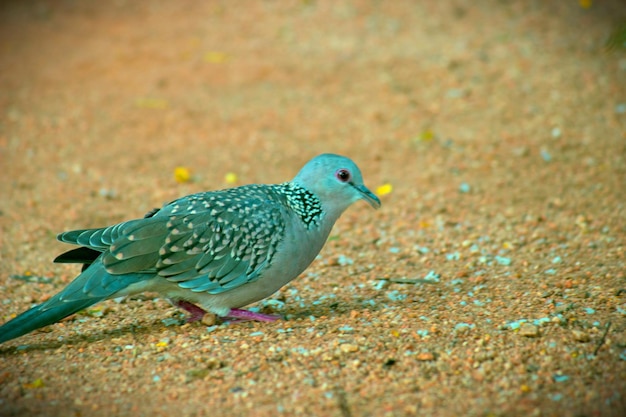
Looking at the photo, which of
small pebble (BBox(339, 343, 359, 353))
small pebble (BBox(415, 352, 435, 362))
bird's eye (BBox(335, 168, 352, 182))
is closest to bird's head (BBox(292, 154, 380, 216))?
bird's eye (BBox(335, 168, 352, 182))

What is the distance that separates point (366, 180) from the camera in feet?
25.5

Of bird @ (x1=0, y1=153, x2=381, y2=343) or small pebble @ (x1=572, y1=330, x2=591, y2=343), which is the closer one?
small pebble @ (x1=572, y1=330, x2=591, y2=343)

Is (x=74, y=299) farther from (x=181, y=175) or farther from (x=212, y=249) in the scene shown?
(x=181, y=175)

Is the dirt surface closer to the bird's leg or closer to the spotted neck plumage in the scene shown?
the bird's leg

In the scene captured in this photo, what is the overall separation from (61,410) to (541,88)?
751cm

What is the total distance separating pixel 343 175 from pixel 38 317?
82.1 inches

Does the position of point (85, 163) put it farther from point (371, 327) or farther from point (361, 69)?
point (371, 327)

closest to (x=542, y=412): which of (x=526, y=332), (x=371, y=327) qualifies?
(x=526, y=332)

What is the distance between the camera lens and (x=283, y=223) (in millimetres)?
4691

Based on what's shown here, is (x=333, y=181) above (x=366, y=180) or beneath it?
above

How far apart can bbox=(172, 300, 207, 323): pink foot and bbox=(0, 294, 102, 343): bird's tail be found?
630 mm

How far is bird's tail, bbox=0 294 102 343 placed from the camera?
4.21 m

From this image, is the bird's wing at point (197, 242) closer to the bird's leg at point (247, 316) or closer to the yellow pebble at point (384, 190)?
the bird's leg at point (247, 316)

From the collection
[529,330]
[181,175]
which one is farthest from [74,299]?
[181,175]
